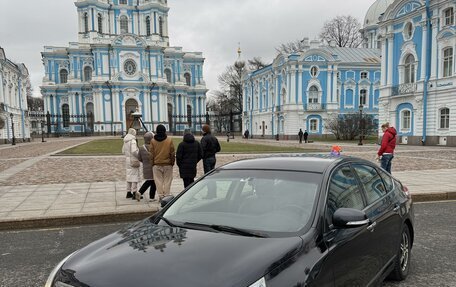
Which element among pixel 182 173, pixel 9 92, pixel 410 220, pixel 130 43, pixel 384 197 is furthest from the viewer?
pixel 130 43

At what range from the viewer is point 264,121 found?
186 ft

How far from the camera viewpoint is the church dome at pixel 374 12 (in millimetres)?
65562

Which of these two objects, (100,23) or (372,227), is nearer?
(372,227)

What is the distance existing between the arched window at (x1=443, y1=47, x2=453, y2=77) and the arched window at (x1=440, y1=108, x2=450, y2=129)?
291 cm

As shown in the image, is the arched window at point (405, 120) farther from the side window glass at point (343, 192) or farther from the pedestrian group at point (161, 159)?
the side window glass at point (343, 192)

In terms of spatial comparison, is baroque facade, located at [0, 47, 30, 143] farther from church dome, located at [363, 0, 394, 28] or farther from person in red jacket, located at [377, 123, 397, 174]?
church dome, located at [363, 0, 394, 28]

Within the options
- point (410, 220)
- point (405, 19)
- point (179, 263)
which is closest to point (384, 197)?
point (410, 220)

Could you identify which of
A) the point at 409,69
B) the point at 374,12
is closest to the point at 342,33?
the point at 374,12

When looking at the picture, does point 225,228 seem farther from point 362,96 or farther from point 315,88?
point 362,96

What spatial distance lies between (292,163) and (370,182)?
1.05 meters

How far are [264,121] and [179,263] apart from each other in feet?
180

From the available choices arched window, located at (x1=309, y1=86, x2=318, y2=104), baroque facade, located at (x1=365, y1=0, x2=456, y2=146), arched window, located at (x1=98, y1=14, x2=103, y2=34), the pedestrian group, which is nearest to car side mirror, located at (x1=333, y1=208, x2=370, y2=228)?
the pedestrian group

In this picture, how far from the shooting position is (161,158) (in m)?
8.09

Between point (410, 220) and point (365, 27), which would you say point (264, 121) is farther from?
point (410, 220)
